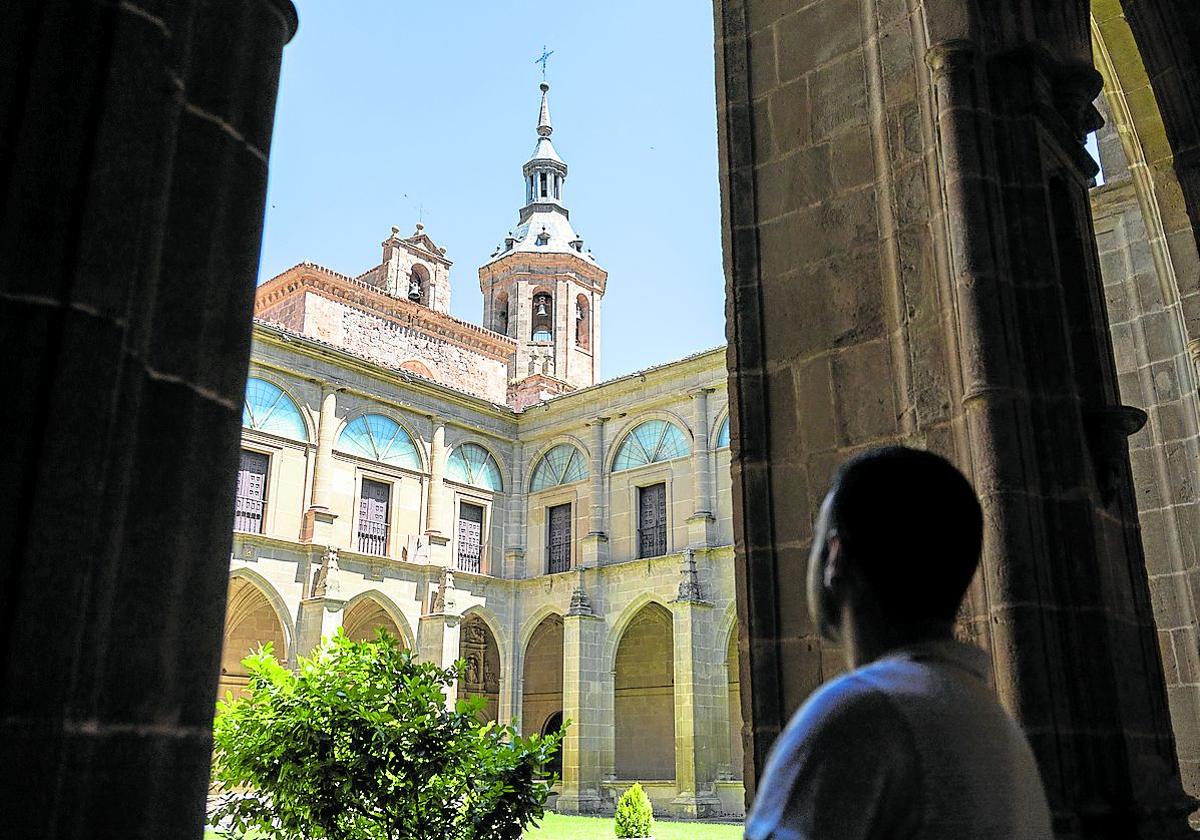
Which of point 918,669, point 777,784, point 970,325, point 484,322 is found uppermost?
point 484,322

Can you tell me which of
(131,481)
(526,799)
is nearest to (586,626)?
(526,799)

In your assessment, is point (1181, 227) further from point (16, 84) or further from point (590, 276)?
point (590, 276)

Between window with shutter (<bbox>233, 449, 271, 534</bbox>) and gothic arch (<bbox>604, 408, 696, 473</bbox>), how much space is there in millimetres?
8060

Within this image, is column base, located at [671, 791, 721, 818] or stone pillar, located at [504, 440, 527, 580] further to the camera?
stone pillar, located at [504, 440, 527, 580]

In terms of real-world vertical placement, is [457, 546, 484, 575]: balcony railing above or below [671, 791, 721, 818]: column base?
above

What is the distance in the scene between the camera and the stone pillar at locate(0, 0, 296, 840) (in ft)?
3.76

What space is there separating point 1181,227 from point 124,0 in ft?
24.1

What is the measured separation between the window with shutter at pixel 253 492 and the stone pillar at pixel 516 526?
6785mm

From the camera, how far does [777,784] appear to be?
1.03 m

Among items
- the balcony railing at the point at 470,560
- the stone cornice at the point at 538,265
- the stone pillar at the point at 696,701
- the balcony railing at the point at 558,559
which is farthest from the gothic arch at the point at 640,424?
the stone cornice at the point at 538,265

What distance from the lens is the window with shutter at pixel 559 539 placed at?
25.8 meters

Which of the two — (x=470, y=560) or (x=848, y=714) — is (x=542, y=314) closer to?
(x=470, y=560)

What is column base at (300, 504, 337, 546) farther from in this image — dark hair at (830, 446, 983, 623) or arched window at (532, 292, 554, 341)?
dark hair at (830, 446, 983, 623)

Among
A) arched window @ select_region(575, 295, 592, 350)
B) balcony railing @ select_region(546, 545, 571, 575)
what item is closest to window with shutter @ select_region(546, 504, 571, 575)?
balcony railing @ select_region(546, 545, 571, 575)
